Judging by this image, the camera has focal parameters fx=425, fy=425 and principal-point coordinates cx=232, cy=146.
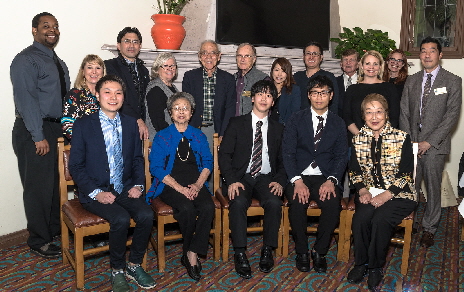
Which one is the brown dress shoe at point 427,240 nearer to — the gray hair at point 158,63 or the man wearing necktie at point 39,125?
the gray hair at point 158,63

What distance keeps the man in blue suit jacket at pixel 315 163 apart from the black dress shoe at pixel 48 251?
5.75ft

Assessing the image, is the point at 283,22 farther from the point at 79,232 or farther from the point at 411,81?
the point at 79,232

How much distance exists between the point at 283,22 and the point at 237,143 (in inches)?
82.4

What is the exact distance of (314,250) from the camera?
307 centimetres

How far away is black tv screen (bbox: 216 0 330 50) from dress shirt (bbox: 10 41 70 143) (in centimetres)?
178

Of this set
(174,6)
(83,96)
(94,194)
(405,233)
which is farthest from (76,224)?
(174,6)

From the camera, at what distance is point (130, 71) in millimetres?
3535

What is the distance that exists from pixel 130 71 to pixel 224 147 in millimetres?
1066

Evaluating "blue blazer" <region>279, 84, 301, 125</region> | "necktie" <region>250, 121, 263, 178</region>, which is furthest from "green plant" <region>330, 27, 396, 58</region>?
"necktie" <region>250, 121, 263, 178</region>

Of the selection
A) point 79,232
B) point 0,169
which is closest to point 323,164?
point 79,232

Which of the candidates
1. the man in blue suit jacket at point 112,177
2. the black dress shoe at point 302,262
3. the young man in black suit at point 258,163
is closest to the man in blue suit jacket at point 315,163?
the black dress shoe at point 302,262

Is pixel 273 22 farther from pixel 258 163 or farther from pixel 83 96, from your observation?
pixel 83 96

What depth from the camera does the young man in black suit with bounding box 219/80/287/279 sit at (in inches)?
119

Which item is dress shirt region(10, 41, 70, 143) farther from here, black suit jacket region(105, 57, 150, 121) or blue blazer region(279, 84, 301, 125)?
blue blazer region(279, 84, 301, 125)
